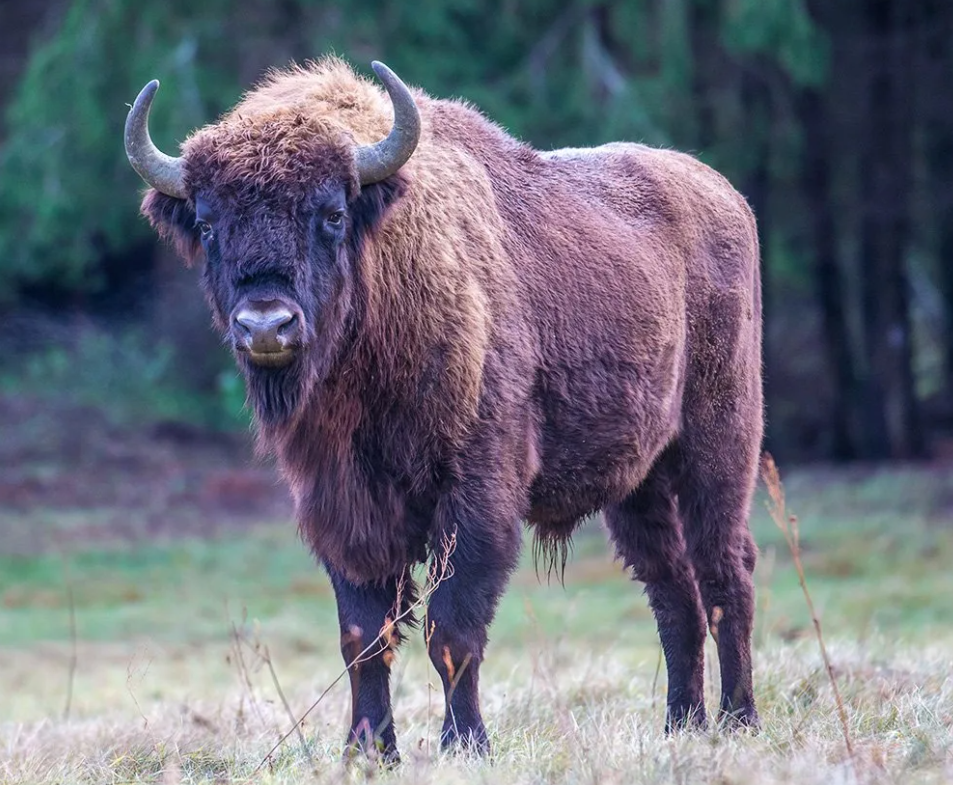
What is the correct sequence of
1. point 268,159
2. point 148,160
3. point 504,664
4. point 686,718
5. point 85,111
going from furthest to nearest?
point 85,111 → point 504,664 → point 686,718 → point 148,160 → point 268,159

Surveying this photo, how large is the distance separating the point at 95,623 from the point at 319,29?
9739 millimetres

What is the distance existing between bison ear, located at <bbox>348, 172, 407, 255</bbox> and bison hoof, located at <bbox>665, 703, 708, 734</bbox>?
2500 millimetres

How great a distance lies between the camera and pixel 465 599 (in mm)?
6129

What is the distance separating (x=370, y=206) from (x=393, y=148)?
268 millimetres

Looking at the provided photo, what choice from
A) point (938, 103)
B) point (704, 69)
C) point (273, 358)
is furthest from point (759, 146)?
point (273, 358)

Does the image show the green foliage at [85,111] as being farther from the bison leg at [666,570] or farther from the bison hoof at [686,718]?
the bison hoof at [686,718]

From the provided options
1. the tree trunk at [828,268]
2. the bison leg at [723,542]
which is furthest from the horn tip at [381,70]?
the tree trunk at [828,268]

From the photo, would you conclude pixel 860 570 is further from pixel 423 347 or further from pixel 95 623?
pixel 423 347

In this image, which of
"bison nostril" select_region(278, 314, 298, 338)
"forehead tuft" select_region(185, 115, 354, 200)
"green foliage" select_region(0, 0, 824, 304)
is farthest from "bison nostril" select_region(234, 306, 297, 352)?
"green foliage" select_region(0, 0, 824, 304)

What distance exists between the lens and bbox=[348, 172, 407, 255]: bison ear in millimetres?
6250

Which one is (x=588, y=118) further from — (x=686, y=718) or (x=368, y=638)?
(x=368, y=638)

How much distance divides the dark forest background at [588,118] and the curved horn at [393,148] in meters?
12.2

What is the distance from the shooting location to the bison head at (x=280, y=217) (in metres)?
5.85

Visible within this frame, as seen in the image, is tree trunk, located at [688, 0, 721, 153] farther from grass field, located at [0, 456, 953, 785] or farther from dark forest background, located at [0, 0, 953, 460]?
grass field, located at [0, 456, 953, 785]
